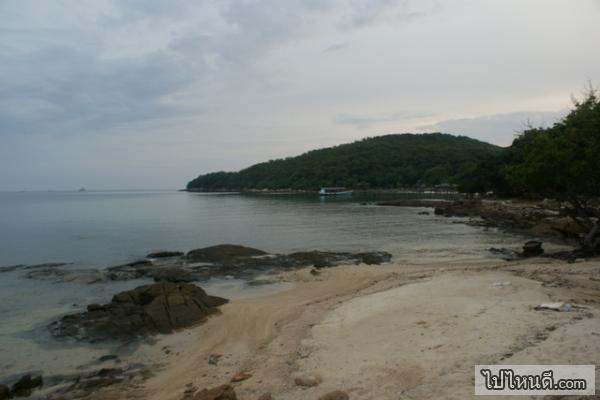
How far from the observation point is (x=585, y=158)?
23.0 m

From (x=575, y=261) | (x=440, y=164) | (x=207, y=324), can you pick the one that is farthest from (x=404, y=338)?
(x=440, y=164)

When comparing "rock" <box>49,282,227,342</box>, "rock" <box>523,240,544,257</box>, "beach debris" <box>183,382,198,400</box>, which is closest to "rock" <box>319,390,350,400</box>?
"beach debris" <box>183,382,198,400</box>

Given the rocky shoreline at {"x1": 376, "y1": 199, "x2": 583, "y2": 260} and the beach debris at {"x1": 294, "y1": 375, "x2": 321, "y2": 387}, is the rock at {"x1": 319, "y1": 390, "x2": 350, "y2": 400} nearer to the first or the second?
the beach debris at {"x1": 294, "y1": 375, "x2": 321, "y2": 387}

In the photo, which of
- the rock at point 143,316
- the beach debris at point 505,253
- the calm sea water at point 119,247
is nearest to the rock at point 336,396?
the calm sea water at point 119,247

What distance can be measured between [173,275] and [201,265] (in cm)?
347

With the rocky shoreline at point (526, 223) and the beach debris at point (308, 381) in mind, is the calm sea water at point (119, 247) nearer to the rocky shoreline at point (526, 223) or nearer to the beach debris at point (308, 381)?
the rocky shoreline at point (526, 223)

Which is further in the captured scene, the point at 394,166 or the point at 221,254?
the point at 394,166

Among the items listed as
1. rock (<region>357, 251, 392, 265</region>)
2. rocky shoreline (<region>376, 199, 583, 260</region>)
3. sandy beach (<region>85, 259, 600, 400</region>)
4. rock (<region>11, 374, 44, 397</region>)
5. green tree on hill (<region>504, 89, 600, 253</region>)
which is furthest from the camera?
rocky shoreline (<region>376, 199, 583, 260</region>)

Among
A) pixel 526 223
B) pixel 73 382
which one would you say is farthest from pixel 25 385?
pixel 526 223

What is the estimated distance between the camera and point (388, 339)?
10672mm

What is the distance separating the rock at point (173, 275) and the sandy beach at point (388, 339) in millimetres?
6854

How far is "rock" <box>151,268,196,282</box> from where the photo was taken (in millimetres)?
24266

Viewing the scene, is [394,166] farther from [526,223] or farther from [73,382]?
[73,382]

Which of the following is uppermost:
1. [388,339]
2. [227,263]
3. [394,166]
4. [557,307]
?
[394,166]
